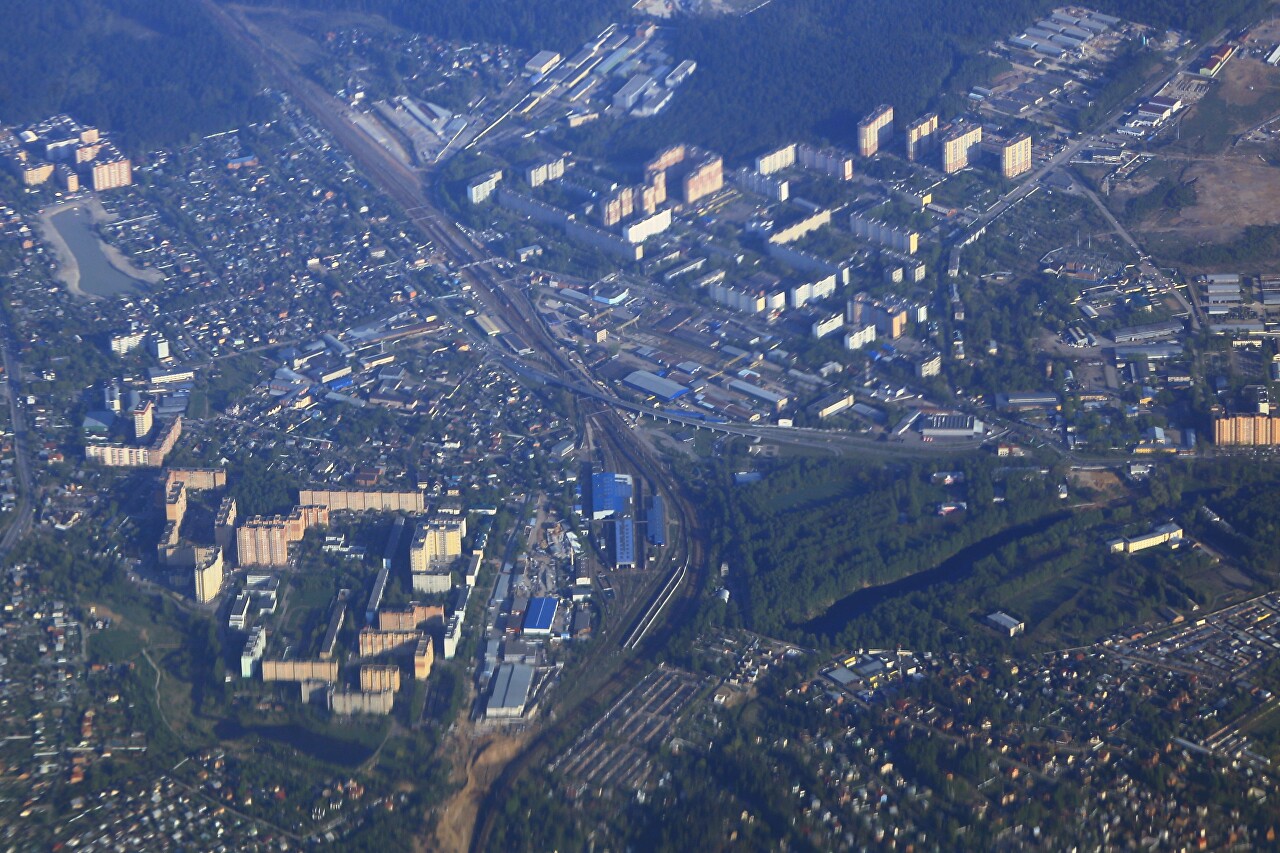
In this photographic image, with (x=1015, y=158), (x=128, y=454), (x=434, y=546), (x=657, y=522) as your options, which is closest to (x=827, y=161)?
(x=1015, y=158)

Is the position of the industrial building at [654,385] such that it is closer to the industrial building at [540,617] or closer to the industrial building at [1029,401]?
the industrial building at [1029,401]

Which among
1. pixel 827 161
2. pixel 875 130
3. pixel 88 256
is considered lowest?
pixel 88 256

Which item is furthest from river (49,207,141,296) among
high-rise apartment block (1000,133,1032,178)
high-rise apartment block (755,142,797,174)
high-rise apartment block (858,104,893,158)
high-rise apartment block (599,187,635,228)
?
high-rise apartment block (1000,133,1032,178)

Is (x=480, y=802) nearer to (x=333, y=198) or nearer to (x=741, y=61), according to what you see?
(x=333, y=198)

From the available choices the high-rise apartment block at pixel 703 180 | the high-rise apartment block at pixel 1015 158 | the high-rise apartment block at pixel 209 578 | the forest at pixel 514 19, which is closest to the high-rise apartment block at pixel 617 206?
the high-rise apartment block at pixel 703 180

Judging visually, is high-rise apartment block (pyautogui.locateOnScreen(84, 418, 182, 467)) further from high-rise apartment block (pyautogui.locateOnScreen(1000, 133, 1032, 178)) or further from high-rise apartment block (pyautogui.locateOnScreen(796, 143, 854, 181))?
high-rise apartment block (pyautogui.locateOnScreen(1000, 133, 1032, 178))

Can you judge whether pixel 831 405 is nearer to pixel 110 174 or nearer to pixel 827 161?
pixel 827 161
